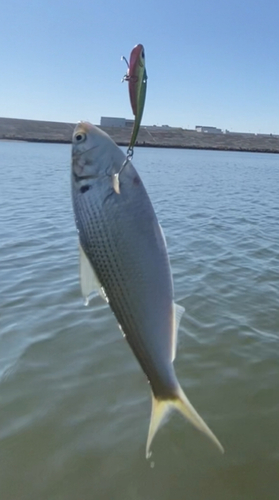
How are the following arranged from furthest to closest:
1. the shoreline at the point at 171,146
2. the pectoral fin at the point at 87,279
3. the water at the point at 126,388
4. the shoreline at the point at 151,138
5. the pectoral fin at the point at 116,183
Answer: the shoreline at the point at 151,138
the shoreline at the point at 171,146
the water at the point at 126,388
the pectoral fin at the point at 87,279
the pectoral fin at the point at 116,183

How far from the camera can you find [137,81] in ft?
6.98

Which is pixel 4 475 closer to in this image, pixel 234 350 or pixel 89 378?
pixel 89 378

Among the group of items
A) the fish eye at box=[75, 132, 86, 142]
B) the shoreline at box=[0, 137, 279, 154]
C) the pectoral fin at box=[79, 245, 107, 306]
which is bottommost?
the shoreline at box=[0, 137, 279, 154]

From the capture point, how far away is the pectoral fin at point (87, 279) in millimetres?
2156

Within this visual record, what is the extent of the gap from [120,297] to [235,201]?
19.6 meters

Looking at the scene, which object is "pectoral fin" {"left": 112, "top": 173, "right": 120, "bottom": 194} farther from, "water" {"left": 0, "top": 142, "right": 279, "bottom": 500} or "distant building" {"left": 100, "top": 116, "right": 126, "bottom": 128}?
"distant building" {"left": 100, "top": 116, "right": 126, "bottom": 128}

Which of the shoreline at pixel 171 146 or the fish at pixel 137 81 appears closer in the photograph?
the fish at pixel 137 81

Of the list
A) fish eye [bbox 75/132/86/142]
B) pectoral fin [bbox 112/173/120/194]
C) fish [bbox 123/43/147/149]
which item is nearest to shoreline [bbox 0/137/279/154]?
fish [bbox 123/43/147/149]

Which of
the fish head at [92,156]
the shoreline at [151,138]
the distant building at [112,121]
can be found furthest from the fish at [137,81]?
the distant building at [112,121]

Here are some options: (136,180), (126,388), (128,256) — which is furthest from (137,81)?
(126,388)

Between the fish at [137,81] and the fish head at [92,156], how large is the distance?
0.17 m

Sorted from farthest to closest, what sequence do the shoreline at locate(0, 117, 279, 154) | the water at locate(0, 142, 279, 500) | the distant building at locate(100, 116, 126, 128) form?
the distant building at locate(100, 116, 126, 128) < the shoreline at locate(0, 117, 279, 154) < the water at locate(0, 142, 279, 500)

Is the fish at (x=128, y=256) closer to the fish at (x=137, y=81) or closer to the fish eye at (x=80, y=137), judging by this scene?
the fish eye at (x=80, y=137)

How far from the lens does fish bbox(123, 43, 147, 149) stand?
83.4 inches
